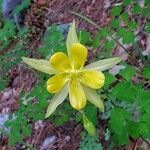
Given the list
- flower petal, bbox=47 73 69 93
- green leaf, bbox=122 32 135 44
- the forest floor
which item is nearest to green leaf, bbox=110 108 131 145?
flower petal, bbox=47 73 69 93

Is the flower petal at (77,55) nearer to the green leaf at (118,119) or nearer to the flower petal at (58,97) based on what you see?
the flower petal at (58,97)

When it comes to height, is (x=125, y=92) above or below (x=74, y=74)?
below

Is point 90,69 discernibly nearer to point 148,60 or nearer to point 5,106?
point 148,60

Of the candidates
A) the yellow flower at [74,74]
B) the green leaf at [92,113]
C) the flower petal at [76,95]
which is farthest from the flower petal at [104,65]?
the green leaf at [92,113]

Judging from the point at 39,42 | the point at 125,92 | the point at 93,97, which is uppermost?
the point at 93,97

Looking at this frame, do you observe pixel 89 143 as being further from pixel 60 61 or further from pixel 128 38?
pixel 60 61

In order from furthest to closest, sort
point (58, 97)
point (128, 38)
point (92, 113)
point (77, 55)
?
point (128, 38) → point (92, 113) → point (58, 97) → point (77, 55)

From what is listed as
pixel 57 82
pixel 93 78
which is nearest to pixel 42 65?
pixel 57 82
